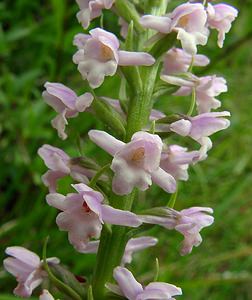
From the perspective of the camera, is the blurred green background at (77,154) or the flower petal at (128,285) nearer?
the flower petal at (128,285)

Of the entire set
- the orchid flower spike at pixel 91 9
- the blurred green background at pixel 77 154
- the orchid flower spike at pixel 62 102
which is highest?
the orchid flower spike at pixel 91 9

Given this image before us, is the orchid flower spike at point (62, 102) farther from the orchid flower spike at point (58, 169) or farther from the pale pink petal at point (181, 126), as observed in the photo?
the pale pink petal at point (181, 126)

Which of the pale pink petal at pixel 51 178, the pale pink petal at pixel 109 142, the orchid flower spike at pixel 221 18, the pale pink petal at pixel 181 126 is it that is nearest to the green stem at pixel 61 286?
the pale pink petal at pixel 51 178

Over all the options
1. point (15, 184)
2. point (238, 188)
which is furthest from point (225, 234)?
point (15, 184)

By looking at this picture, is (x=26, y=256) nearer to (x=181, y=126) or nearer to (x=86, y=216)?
(x=86, y=216)

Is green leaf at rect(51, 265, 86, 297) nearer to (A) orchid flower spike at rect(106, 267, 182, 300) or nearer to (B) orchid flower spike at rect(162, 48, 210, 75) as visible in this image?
(A) orchid flower spike at rect(106, 267, 182, 300)

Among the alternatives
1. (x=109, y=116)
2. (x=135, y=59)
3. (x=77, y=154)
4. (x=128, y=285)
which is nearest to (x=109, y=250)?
(x=128, y=285)
